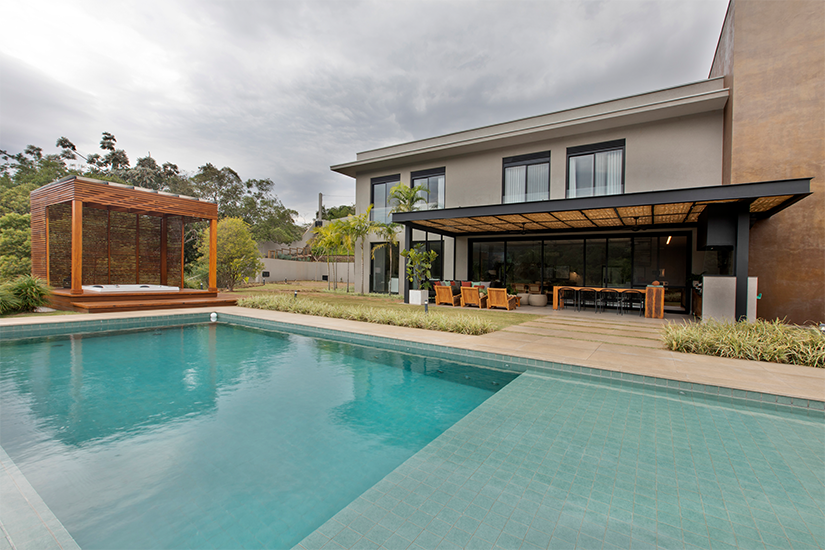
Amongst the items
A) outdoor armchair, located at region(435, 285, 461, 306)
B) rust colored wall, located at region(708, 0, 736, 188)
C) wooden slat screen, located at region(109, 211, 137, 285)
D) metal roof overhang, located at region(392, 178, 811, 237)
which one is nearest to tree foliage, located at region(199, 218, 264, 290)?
wooden slat screen, located at region(109, 211, 137, 285)

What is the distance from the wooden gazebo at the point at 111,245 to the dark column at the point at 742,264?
42.9ft

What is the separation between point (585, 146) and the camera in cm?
1160

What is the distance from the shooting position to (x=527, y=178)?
12688mm

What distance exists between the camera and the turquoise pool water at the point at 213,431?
210 centimetres

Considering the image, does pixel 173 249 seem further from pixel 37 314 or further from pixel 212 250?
pixel 37 314

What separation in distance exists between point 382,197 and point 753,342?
13184 mm

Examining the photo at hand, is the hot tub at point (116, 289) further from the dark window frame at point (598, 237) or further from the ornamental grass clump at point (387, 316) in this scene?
the dark window frame at point (598, 237)

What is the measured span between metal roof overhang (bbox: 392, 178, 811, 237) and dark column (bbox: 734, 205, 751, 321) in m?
0.33

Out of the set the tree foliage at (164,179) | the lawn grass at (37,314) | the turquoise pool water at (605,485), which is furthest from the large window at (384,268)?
the turquoise pool water at (605,485)

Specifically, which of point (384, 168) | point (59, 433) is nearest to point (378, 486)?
point (59, 433)

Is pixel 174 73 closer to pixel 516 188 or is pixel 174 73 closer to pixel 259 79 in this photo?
pixel 259 79

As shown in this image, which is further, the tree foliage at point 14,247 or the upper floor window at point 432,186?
the upper floor window at point 432,186

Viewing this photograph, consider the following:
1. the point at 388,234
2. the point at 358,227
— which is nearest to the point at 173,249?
the point at 358,227

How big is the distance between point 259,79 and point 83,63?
5504 millimetres
